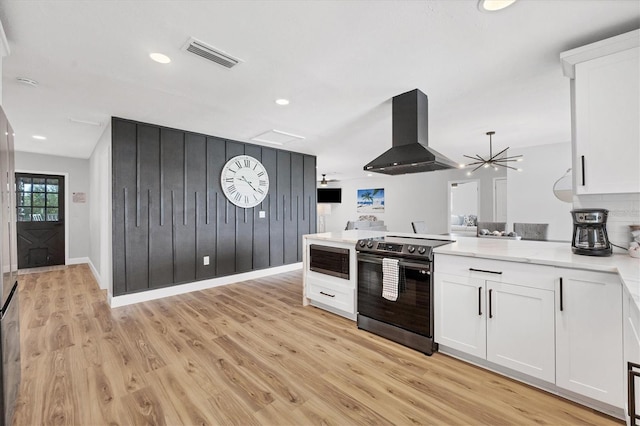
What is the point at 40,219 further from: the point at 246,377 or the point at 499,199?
the point at 499,199

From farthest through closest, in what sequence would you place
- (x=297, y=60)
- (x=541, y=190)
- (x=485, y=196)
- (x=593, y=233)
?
(x=485, y=196) < (x=541, y=190) < (x=297, y=60) < (x=593, y=233)

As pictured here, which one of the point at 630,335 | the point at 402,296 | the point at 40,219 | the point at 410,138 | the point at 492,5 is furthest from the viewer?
the point at 40,219

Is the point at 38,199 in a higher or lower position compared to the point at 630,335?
higher

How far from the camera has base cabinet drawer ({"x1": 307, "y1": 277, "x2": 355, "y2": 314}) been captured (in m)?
3.07

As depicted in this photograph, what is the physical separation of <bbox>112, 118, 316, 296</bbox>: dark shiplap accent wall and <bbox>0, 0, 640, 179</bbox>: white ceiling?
0.45 meters

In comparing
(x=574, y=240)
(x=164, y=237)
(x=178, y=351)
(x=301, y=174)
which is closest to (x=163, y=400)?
(x=178, y=351)

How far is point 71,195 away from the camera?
6289mm

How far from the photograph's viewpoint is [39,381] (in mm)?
2047

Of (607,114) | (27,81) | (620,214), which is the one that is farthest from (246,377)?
(27,81)

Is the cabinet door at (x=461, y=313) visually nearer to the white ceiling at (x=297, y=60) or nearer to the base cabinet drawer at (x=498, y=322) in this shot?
the base cabinet drawer at (x=498, y=322)

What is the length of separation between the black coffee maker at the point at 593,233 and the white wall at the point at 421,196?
571 centimetres

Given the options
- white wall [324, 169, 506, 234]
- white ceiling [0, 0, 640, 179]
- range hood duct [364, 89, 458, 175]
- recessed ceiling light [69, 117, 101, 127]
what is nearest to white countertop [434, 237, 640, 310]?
range hood duct [364, 89, 458, 175]

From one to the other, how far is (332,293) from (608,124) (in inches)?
108

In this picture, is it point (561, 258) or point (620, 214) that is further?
point (620, 214)
